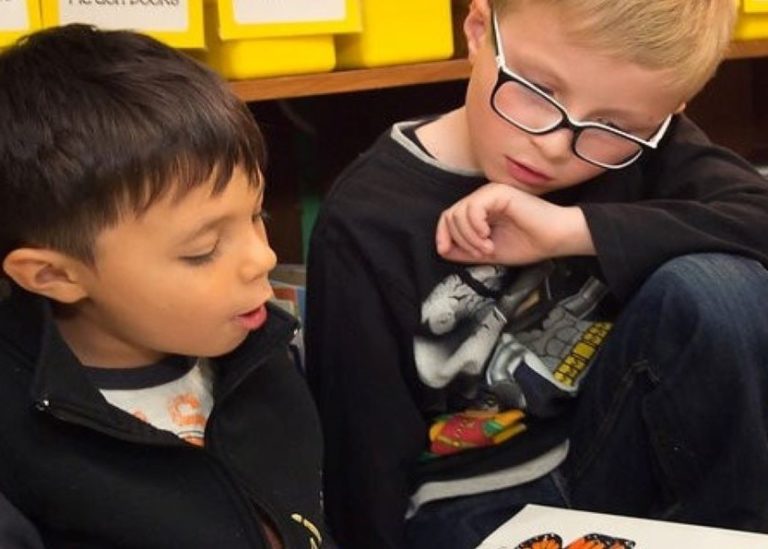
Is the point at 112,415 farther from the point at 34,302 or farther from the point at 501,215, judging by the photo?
the point at 501,215

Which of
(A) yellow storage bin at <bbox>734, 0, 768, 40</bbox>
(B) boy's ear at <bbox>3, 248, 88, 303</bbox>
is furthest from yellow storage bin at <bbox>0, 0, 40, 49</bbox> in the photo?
(A) yellow storage bin at <bbox>734, 0, 768, 40</bbox>

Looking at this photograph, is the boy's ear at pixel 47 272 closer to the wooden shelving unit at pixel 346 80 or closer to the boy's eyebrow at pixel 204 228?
the boy's eyebrow at pixel 204 228

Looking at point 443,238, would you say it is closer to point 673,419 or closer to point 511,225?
point 511,225

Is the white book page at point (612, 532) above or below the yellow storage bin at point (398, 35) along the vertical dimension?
below

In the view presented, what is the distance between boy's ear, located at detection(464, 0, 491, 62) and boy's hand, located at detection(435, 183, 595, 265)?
13 centimetres

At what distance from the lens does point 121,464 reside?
31.4 inches

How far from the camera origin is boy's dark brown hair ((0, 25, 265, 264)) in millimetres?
753

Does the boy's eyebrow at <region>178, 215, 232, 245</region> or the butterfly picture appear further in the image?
the butterfly picture

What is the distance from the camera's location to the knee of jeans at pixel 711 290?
95cm

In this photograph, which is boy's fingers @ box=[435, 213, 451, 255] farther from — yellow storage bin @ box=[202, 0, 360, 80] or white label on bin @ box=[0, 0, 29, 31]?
white label on bin @ box=[0, 0, 29, 31]

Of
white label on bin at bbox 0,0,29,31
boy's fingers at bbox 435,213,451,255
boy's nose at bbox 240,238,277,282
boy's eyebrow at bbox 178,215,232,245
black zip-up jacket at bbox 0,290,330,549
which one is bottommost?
black zip-up jacket at bbox 0,290,330,549

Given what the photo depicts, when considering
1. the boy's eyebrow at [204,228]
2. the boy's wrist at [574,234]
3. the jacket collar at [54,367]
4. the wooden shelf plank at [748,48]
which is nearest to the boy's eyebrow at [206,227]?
the boy's eyebrow at [204,228]

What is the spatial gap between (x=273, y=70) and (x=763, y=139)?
106cm

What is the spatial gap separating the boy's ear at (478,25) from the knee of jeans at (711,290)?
10.1 inches
